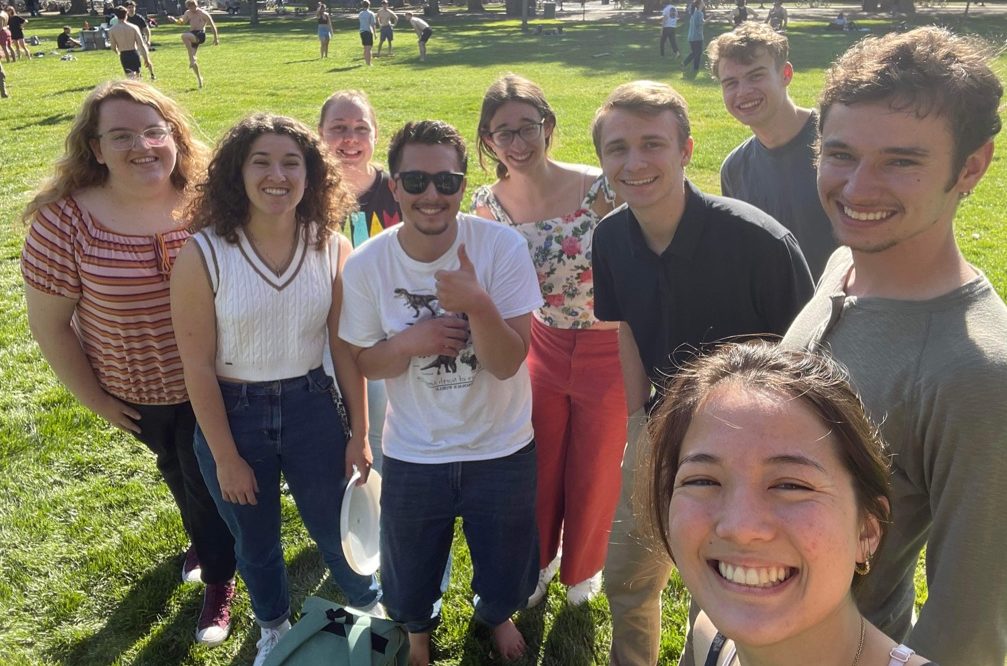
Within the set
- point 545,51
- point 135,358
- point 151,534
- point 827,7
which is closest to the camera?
point 135,358

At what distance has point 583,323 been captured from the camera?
316cm

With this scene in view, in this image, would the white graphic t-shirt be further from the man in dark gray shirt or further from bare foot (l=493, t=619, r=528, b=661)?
the man in dark gray shirt

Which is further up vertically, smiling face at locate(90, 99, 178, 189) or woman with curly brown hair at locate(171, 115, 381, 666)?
smiling face at locate(90, 99, 178, 189)

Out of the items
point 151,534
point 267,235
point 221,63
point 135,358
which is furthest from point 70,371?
point 221,63

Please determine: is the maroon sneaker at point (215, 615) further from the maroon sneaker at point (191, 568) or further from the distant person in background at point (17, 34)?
the distant person in background at point (17, 34)

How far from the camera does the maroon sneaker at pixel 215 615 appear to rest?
127 inches

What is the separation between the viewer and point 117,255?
2768 millimetres

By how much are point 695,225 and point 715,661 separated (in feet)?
4.54

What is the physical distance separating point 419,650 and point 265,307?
161 cm

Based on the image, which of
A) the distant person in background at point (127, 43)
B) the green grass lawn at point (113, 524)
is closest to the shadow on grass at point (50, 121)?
the green grass lawn at point (113, 524)

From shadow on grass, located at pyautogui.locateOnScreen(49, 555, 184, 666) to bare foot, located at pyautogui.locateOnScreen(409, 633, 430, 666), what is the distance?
41.1 inches

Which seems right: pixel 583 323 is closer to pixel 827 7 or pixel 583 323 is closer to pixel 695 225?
pixel 695 225

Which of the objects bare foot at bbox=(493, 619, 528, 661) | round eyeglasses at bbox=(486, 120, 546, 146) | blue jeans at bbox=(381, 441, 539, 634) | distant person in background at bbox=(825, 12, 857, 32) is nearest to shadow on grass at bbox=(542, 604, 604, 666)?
bare foot at bbox=(493, 619, 528, 661)

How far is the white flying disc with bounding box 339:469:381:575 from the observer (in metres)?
2.91
